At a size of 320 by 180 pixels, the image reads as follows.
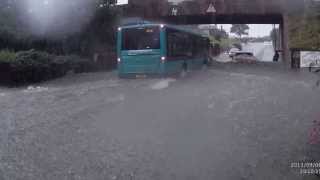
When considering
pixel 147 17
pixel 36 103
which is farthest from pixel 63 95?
pixel 147 17

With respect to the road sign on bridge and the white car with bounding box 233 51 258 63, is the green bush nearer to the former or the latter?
the road sign on bridge

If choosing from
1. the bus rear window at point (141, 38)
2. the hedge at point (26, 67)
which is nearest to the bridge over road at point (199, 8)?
the hedge at point (26, 67)

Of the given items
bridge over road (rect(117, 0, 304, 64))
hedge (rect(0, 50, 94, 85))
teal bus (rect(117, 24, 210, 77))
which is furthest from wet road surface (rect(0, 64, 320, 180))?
bridge over road (rect(117, 0, 304, 64))

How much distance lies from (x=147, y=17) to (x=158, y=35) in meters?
16.7

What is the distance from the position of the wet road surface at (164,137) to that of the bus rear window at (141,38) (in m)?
7.28

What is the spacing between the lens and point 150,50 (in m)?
23.7

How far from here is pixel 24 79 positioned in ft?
92.6

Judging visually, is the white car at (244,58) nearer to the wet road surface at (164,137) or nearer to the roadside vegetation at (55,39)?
the roadside vegetation at (55,39)

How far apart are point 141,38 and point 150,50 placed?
0.83 metres

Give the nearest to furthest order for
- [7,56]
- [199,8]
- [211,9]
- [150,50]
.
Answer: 1. [150,50]
2. [7,56]
3. [211,9]
4. [199,8]

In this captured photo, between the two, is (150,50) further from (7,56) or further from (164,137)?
(164,137)

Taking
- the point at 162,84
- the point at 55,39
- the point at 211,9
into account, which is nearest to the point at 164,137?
the point at 162,84

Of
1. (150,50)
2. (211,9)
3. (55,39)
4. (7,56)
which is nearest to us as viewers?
(150,50)

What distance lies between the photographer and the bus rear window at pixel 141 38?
23.5 m
